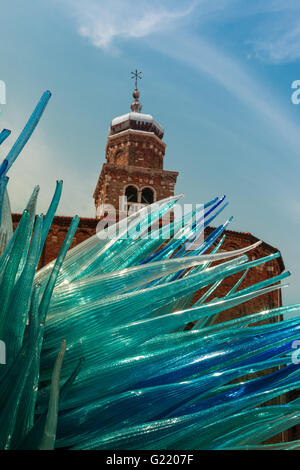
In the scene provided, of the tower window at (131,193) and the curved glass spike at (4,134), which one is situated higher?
the tower window at (131,193)

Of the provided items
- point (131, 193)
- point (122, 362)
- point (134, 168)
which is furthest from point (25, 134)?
point (134, 168)

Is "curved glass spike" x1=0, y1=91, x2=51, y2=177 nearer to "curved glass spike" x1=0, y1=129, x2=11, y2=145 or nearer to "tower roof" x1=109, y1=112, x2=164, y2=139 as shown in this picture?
"curved glass spike" x1=0, y1=129, x2=11, y2=145

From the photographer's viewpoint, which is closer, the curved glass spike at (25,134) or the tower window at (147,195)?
the curved glass spike at (25,134)

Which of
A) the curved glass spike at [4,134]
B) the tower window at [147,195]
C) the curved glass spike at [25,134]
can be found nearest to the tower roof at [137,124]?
the tower window at [147,195]

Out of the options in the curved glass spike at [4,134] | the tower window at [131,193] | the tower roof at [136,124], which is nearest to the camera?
the curved glass spike at [4,134]

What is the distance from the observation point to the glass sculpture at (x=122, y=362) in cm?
157

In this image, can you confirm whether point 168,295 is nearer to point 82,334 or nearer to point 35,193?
point 82,334

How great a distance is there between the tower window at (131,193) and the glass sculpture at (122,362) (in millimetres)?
20361

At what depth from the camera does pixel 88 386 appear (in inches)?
67.1

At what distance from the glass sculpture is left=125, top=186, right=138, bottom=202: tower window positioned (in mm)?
20361

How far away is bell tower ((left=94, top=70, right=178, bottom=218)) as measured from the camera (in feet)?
73.5

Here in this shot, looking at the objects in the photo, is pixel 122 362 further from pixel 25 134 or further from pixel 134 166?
pixel 134 166

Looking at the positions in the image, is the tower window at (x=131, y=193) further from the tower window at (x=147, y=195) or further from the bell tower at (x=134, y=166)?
the tower window at (x=147, y=195)
